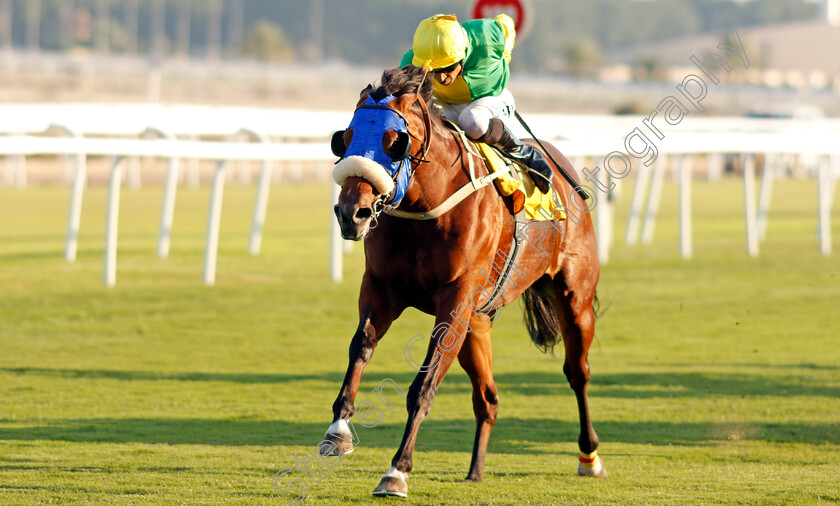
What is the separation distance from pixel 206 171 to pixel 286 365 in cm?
2379

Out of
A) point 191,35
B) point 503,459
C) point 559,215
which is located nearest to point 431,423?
point 503,459

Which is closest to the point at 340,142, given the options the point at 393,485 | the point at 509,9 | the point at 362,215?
the point at 362,215

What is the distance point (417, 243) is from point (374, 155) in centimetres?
51

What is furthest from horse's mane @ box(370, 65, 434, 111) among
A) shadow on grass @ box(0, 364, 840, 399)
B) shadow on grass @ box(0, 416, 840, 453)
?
shadow on grass @ box(0, 364, 840, 399)

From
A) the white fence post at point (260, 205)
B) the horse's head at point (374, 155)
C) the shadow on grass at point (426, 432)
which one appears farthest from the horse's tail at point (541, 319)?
the white fence post at point (260, 205)

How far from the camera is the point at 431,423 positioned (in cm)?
580

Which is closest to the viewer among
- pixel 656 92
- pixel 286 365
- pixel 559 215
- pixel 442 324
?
pixel 442 324

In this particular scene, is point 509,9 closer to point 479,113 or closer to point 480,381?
point 479,113

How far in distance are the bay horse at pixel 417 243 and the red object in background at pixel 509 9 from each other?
671cm

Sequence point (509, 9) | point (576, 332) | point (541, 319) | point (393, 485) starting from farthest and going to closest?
point (509, 9) → point (541, 319) → point (576, 332) → point (393, 485)

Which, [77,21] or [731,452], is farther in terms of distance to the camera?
[77,21]

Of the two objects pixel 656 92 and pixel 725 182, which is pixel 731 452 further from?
pixel 656 92

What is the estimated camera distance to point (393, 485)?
12.9 ft

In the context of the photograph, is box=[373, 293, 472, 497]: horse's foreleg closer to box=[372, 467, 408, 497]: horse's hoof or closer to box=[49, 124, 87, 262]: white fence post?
box=[372, 467, 408, 497]: horse's hoof
